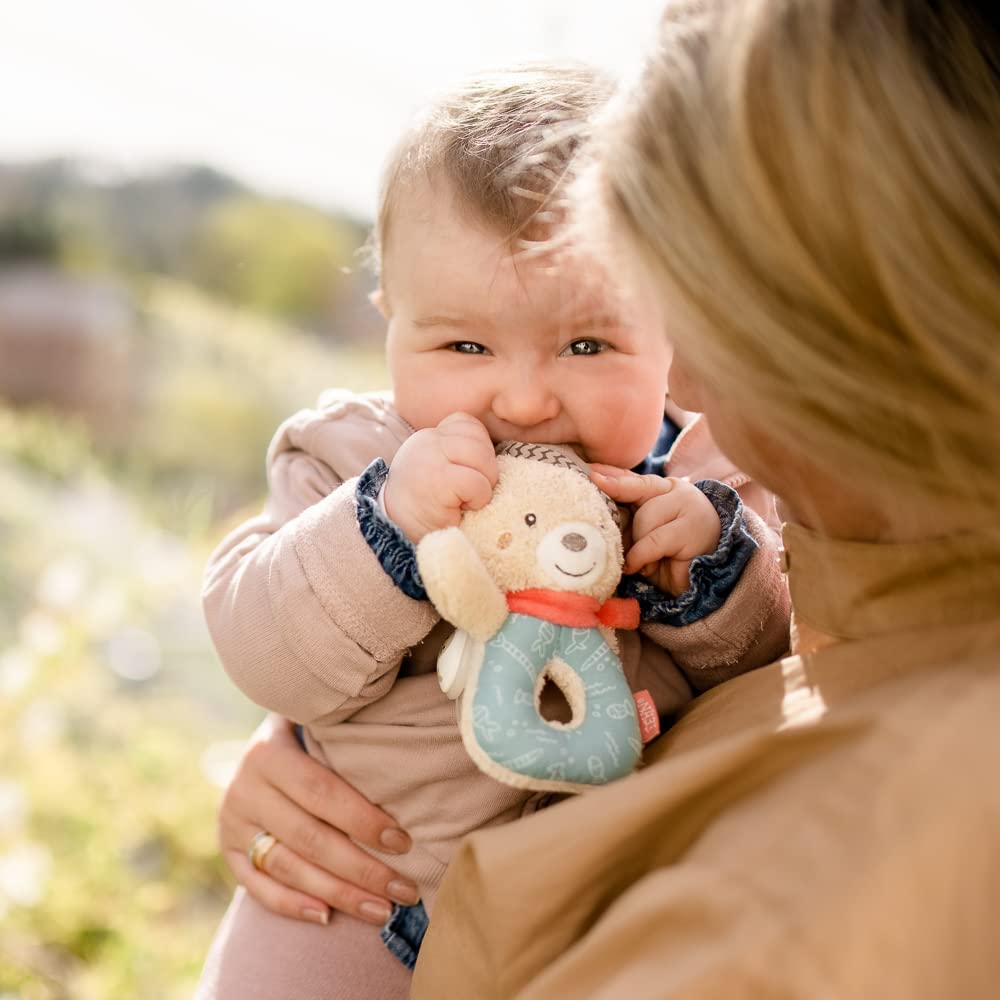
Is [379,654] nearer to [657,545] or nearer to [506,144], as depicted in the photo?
[657,545]

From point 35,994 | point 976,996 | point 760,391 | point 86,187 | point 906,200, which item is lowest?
point 35,994

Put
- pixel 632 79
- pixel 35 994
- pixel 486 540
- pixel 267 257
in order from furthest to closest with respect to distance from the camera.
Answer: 1. pixel 267 257
2. pixel 35 994
3. pixel 486 540
4. pixel 632 79

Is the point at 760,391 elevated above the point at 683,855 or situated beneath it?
elevated above

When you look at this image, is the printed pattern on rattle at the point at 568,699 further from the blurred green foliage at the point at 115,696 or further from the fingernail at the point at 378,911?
the blurred green foliage at the point at 115,696

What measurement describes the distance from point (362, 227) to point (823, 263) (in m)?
5.53

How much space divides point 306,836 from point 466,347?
63cm

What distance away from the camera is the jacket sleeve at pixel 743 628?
3.70 feet

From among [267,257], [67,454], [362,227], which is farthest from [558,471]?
[362,227]

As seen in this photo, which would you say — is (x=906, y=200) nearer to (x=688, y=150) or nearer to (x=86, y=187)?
(x=688, y=150)

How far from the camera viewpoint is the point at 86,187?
5719mm

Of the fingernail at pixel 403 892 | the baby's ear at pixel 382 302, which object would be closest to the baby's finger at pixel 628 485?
the baby's ear at pixel 382 302

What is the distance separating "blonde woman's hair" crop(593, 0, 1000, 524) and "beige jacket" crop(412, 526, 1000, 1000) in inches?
4.8

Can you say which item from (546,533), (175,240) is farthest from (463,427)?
(175,240)

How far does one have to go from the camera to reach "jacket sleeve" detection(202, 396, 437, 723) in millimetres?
1069
